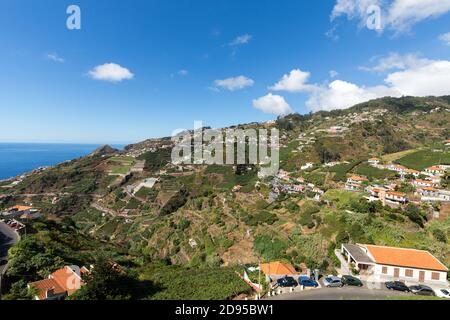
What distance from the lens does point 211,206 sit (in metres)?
40.6

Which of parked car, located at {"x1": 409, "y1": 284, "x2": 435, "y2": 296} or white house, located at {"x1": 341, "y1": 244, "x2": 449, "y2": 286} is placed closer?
parked car, located at {"x1": 409, "y1": 284, "x2": 435, "y2": 296}

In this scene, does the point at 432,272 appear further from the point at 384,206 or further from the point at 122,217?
the point at 122,217

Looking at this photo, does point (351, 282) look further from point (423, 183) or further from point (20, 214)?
point (20, 214)

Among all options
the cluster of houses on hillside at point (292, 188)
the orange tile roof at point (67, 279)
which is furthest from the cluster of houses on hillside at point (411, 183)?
the orange tile roof at point (67, 279)

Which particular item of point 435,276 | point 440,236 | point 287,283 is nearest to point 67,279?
point 287,283

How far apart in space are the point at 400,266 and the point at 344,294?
225 inches

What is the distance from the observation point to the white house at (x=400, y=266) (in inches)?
630

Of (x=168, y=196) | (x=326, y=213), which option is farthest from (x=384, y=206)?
(x=168, y=196)

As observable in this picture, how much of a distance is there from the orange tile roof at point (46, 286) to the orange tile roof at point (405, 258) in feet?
61.9

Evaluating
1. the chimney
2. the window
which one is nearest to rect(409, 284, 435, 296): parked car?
the window

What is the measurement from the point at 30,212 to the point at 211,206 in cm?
2788

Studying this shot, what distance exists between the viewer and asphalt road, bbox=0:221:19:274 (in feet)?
63.1

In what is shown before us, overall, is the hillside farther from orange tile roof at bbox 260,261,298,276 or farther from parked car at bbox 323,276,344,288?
parked car at bbox 323,276,344,288

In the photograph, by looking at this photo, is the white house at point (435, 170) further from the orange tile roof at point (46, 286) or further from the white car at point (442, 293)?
the orange tile roof at point (46, 286)
